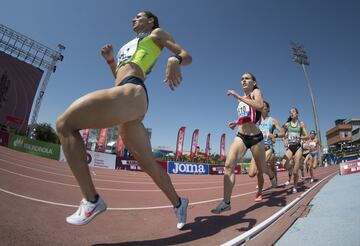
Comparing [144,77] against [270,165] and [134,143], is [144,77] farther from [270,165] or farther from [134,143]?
[270,165]

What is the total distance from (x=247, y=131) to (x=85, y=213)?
2.93 m

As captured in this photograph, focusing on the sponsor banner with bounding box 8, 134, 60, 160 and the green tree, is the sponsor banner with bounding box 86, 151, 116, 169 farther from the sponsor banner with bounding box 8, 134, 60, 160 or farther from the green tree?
the green tree

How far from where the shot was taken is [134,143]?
2.30m

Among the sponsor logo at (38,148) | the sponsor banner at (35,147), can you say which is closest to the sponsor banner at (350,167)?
the sponsor banner at (35,147)

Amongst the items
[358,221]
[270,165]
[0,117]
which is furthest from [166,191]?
[0,117]

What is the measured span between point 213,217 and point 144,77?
2.29 meters

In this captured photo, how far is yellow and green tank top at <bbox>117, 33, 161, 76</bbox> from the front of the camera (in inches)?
89.7

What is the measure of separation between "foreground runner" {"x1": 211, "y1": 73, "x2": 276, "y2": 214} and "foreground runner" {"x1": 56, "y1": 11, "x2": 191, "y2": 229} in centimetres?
122

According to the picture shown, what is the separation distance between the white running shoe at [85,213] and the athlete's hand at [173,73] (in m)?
1.28

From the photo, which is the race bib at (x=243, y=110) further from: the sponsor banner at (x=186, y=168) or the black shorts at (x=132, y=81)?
the sponsor banner at (x=186, y=168)

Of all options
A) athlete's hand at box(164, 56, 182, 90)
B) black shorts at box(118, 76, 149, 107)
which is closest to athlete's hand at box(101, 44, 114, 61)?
black shorts at box(118, 76, 149, 107)

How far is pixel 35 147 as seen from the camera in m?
20.8

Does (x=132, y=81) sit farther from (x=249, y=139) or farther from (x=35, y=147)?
(x=35, y=147)

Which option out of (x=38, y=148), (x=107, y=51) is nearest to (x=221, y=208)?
(x=107, y=51)
